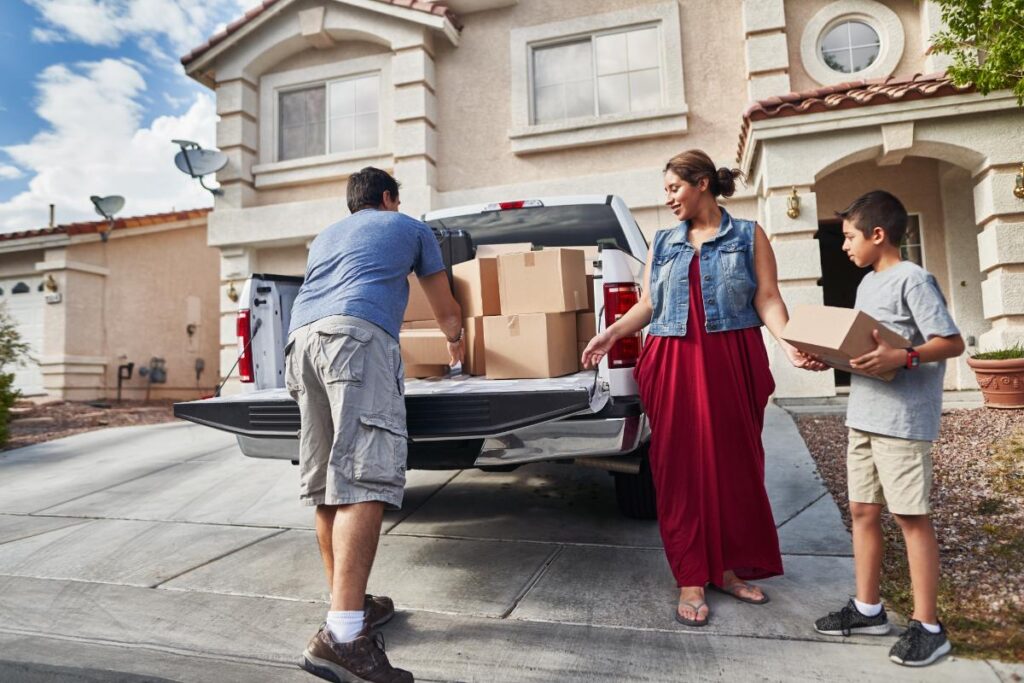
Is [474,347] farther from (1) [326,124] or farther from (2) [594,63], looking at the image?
(1) [326,124]

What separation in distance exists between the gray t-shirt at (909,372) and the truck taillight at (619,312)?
105 centimetres

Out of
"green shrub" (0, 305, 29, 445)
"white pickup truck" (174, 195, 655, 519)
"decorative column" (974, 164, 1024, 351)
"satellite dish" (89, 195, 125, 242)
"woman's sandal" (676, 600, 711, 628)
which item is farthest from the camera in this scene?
"satellite dish" (89, 195, 125, 242)

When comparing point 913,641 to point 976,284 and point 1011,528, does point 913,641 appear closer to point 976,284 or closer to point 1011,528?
point 1011,528

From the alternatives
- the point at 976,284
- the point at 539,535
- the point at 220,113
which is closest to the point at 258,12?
the point at 220,113

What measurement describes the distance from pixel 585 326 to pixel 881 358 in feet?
5.18

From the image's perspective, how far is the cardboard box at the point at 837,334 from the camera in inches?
86.0

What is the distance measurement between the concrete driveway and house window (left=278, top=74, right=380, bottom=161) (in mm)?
6629

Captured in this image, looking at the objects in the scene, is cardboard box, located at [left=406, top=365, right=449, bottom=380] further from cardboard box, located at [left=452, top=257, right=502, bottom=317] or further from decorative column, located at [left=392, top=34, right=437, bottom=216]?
decorative column, located at [left=392, top=34, right=437, bottom=216]

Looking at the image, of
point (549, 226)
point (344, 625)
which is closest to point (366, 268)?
point (344, 625)

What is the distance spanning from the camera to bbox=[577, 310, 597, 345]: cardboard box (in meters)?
3.51

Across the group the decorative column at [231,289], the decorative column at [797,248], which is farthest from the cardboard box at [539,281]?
the decorative column at [231,289]

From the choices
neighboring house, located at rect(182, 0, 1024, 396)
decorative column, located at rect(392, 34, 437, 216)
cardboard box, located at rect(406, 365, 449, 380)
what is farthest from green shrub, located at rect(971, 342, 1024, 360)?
decorative column, located at rect(392, 34, 437, 216)

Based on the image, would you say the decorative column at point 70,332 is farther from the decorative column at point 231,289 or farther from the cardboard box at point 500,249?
the cardboard box at point 500,249

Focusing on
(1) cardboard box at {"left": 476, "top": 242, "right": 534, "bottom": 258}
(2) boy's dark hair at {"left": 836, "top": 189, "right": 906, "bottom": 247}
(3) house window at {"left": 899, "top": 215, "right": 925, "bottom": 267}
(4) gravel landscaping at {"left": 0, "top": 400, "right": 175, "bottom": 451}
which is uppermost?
(3) house window at {"left": 899, "top": 215, "right": 925, "bottom": 267}
